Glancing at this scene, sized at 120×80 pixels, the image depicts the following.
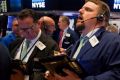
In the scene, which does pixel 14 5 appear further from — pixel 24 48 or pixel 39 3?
pixel 24 48

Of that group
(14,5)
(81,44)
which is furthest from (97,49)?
(14,5)

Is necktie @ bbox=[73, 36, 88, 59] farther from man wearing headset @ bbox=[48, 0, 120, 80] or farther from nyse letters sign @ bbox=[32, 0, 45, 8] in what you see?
nyse letters sign @ bbox=[32, 0, 45, 8]

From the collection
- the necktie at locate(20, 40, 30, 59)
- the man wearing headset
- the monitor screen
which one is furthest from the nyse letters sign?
the man wearing headset

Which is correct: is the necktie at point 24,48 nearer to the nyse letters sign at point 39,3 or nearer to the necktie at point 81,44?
the necktie at point 81,44

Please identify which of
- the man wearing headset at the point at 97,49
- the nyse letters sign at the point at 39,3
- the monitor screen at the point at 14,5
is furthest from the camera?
the monitor screen at the point at 14,5

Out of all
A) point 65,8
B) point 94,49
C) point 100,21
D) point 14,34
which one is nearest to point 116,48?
point 94,49

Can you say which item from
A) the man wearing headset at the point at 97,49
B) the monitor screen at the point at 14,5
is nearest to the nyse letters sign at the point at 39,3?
the monitor screen at the point at 14,5

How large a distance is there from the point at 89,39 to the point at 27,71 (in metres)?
0.68

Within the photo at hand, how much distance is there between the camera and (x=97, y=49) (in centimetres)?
284

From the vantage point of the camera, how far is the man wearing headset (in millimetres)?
2703

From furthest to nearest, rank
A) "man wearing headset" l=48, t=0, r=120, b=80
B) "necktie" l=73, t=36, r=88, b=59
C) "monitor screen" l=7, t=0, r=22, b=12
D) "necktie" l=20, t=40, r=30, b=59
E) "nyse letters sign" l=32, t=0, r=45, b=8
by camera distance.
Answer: "monitor screen" l=7, t=0, r=22, b=12
"nyse letters sign" l=32, t=0, r=45, b=8
"necktie" l=20, t=40, r=30, b=59
"necktie" l=73, t=36, r=88, b=59
"man wearing headset" l=48, t=0, r=120, b=80

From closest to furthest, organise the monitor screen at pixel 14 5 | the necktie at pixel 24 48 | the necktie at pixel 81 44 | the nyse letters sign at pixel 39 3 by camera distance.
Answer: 1. the necktie at pixel 81 44
2. the necktie at pixel 24 48
3. the nyse letters sign at pixel 39 3
4. the monitor screen at pixel 14 5

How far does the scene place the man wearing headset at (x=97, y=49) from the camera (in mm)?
2703

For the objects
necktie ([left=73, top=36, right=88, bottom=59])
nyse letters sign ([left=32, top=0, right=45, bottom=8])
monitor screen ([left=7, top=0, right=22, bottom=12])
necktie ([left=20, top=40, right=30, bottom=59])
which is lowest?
monitor screen ([left=7, top=0, right=22, bottom=12])
